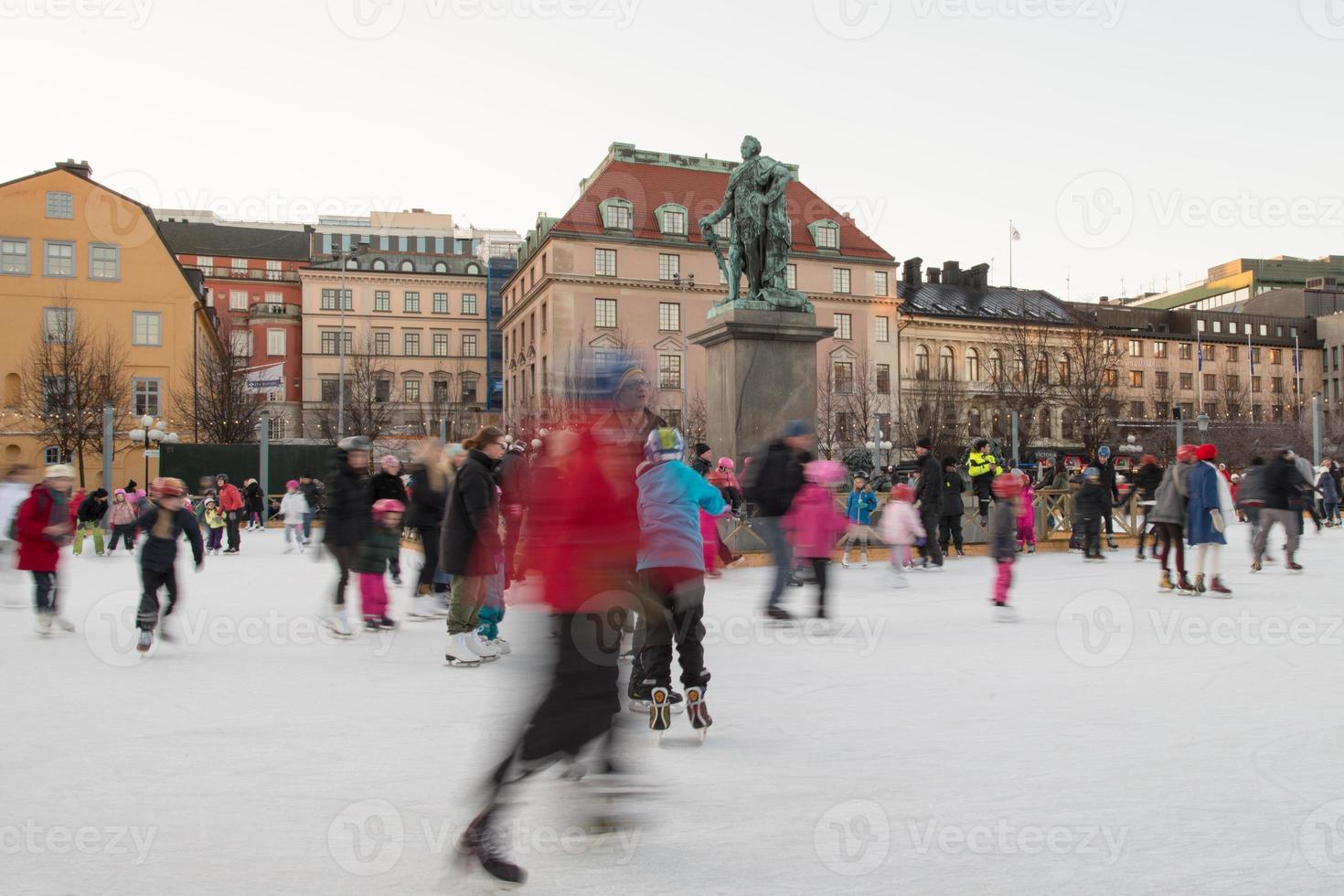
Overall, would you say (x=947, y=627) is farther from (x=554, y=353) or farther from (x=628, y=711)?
(x=554, y=353)

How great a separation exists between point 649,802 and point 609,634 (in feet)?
3.04

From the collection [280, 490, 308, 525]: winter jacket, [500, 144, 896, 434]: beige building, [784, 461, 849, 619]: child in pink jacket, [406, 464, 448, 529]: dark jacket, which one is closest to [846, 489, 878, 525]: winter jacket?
[784, 461, 849, 619]: child in pink jacket

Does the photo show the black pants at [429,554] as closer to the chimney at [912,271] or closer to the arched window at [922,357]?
the arched window at [922,357]

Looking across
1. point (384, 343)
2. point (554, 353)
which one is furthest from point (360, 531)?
point (384, 343)

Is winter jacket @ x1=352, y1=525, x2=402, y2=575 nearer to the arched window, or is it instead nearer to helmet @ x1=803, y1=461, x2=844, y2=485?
helmet @ x1=803, y1=461, x2=844, y2=485

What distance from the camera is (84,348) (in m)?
45.5

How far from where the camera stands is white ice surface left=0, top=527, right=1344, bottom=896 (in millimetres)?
3746

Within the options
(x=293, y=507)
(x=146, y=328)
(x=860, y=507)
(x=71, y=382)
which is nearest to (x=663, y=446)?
(x=860, y=507)

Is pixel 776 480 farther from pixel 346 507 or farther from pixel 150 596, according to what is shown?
pixel 150 596

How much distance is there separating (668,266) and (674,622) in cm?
5688

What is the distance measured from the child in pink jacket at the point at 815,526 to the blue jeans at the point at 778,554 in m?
0.09

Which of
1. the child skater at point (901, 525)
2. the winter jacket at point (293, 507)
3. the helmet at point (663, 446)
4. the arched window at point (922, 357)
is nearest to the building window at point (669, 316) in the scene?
the arched window at point (922, 357)

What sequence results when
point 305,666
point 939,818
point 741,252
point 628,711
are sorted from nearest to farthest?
point 939,818
point 628,711
point 305,666
point 741,252

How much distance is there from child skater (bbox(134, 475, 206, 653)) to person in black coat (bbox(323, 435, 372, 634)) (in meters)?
1.22
